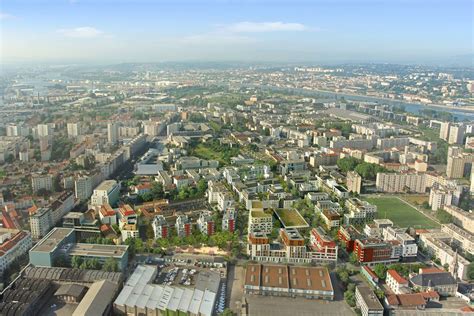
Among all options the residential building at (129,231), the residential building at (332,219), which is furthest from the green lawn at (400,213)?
the residential building at (129,231)

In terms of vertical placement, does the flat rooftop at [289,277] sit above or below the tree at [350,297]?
above

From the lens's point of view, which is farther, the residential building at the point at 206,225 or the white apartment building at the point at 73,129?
the white apartment building at the point at 73,129

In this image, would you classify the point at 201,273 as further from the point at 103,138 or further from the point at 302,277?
the point at 103,138

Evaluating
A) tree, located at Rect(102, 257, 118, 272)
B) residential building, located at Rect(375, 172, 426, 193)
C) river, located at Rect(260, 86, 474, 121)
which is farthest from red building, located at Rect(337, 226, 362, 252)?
river, located at Rect(260, 86, 474, 121)

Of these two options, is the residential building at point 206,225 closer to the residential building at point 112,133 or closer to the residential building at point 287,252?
the residential building at point 287,252

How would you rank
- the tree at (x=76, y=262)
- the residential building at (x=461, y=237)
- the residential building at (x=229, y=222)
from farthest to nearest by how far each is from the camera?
the residential building at (x=229, y=222)
the residential building at (x=461, y=237)
the tree at (x=76, y=262)

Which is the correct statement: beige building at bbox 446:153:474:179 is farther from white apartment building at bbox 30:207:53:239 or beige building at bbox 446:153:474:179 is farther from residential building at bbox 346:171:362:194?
white apartment building at bbox 30:207:53:239
